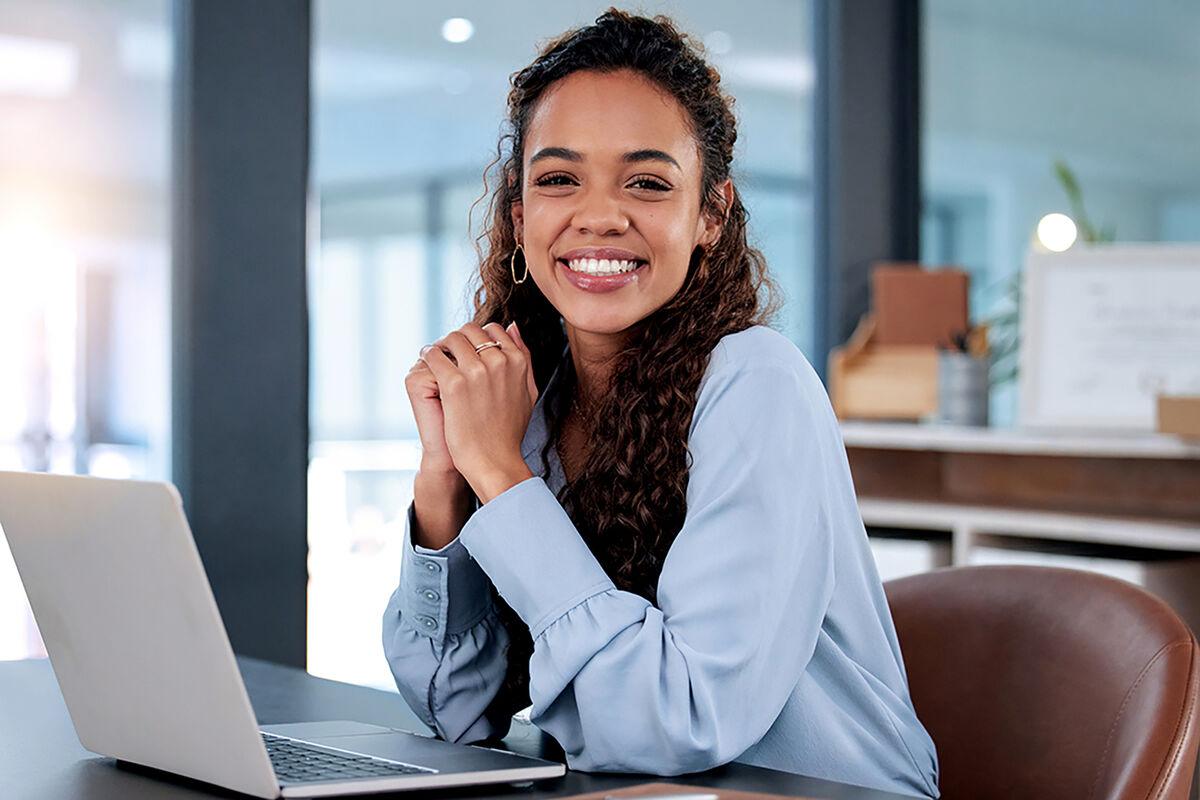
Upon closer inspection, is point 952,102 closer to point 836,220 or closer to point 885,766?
point 836,220

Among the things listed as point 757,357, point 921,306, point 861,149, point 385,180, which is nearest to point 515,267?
point 757,357

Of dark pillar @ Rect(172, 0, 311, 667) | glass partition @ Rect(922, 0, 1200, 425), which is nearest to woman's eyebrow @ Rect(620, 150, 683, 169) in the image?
dark pillar @ Rect(172, 0, 311, 667)

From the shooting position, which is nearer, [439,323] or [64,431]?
[64,431]

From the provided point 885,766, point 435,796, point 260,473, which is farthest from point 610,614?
point 260,473

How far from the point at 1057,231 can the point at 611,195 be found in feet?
7.15

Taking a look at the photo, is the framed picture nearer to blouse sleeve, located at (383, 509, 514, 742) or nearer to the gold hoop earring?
the gold hoop earring

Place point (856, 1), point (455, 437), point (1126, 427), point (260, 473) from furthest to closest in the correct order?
point (856, 1) → point (1126, 427) → point (260, 473) → point (455, 437)

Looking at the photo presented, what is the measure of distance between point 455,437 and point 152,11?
1472 millimetres

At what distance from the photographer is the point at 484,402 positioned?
1192mm

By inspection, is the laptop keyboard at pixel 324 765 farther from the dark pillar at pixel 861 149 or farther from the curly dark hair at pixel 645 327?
the dark pillar at pixel 861 149

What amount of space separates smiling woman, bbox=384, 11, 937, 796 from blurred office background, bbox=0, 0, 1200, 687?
0.83 ft

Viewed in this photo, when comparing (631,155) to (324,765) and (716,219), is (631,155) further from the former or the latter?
(324,765)

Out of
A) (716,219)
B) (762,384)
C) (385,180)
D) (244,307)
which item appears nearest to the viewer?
(762,384)

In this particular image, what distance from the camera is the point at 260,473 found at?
7.72 feet
